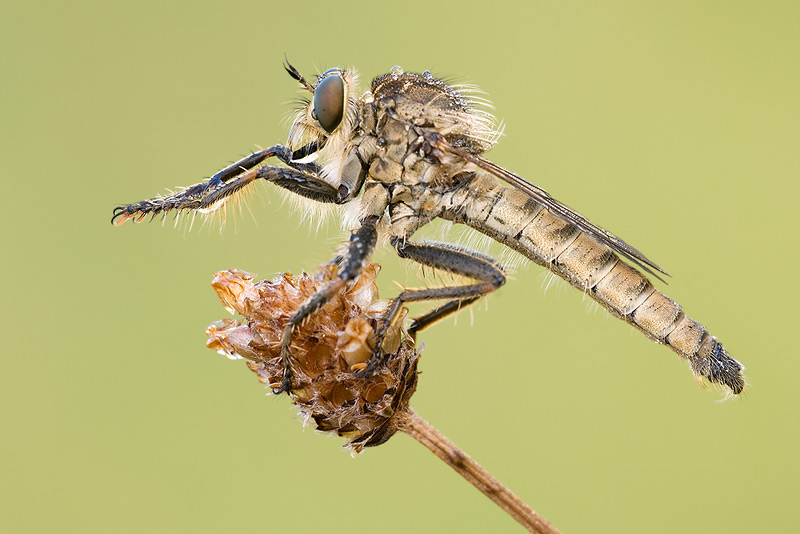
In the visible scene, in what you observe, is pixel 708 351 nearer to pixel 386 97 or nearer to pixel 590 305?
pixel 590 305

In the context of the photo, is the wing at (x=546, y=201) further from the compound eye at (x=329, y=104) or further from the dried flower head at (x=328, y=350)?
the dried flower head at (x=328, y=350)

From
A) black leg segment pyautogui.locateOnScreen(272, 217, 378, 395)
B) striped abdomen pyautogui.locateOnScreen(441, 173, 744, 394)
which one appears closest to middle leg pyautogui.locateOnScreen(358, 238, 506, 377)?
black leg segment pyautogui.locateOnScreen(272, 217, 378, 395)

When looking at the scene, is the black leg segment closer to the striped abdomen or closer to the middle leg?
the middle leg

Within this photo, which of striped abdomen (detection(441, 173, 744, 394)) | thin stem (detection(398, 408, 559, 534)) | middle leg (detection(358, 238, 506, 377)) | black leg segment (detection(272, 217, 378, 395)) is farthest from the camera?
striped abdomen (detection(441, 173, 744, 394))

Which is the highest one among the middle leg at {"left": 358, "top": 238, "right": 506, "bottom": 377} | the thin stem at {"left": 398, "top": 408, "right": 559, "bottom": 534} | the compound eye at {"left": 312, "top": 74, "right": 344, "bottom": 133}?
the compound eye at {"left": 312, "top": 74, "right": 344, "bottom": 133}

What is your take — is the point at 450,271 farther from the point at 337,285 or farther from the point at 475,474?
the point at 475,474

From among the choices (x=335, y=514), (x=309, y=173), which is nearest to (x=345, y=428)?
(x=309, y=173)
